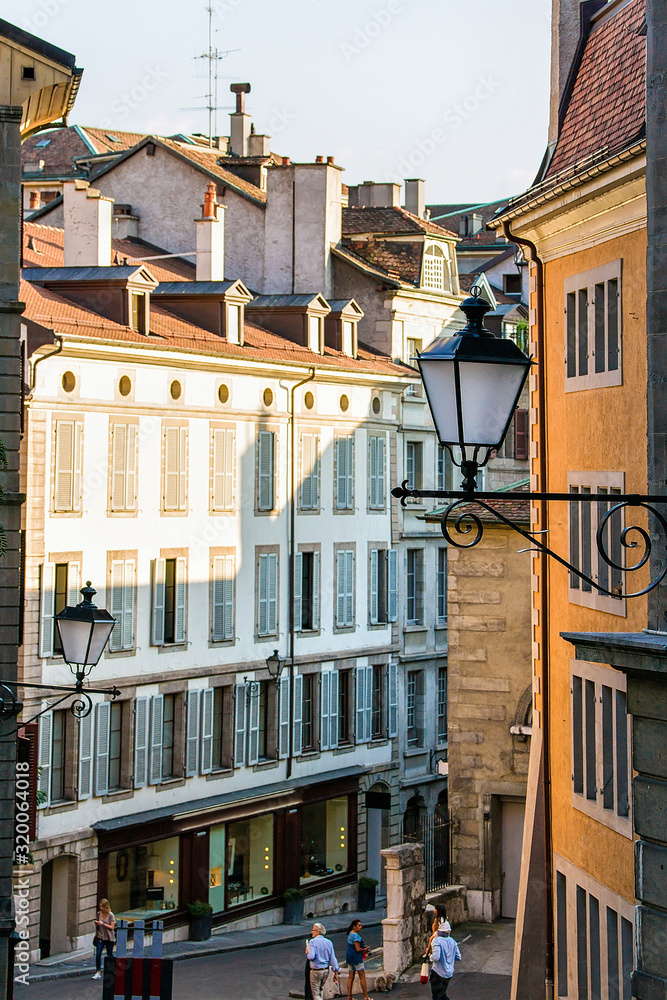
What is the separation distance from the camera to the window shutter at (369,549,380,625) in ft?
137

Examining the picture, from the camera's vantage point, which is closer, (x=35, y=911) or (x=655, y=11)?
(x=655, y=11)

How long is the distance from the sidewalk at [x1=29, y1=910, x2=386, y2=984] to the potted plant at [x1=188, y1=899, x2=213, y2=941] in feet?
0.72

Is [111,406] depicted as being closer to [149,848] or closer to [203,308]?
[203,308]

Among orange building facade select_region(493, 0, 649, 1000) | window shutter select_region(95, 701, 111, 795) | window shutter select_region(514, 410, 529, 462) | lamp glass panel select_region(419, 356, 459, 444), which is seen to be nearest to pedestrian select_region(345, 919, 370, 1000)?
orange building facade select_region(493, 0, 649, 1000)

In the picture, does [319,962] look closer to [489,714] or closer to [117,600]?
[489,714]

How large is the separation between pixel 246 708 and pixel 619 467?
22809 millimetres

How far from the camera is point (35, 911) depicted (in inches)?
1177

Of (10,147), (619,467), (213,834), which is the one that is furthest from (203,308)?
(619,467)

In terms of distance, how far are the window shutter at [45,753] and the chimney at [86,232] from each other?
1063cm

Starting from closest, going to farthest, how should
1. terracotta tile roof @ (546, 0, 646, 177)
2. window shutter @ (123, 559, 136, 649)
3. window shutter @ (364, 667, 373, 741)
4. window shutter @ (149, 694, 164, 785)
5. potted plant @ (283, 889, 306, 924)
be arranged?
terracotta tile roof @ (546, 0, 646, 177), window shutter @ (123, 559, 136, 649), window shutter @ (149, 694, 164, 785), potted plant @ (283, 889, 306, 924), window shutter @ (364, 667, 373, 741)

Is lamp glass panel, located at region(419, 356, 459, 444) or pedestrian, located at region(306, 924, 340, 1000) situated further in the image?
pedestrian, located at region(306, 924, 340, 1000)

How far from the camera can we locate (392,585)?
42.8m

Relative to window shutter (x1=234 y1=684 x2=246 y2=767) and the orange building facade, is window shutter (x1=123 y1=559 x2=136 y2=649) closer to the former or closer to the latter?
window shutter (x1=234 y1=684 x2=246 y2=767)

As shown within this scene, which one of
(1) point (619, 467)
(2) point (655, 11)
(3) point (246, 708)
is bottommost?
(3) point (246, 708)
